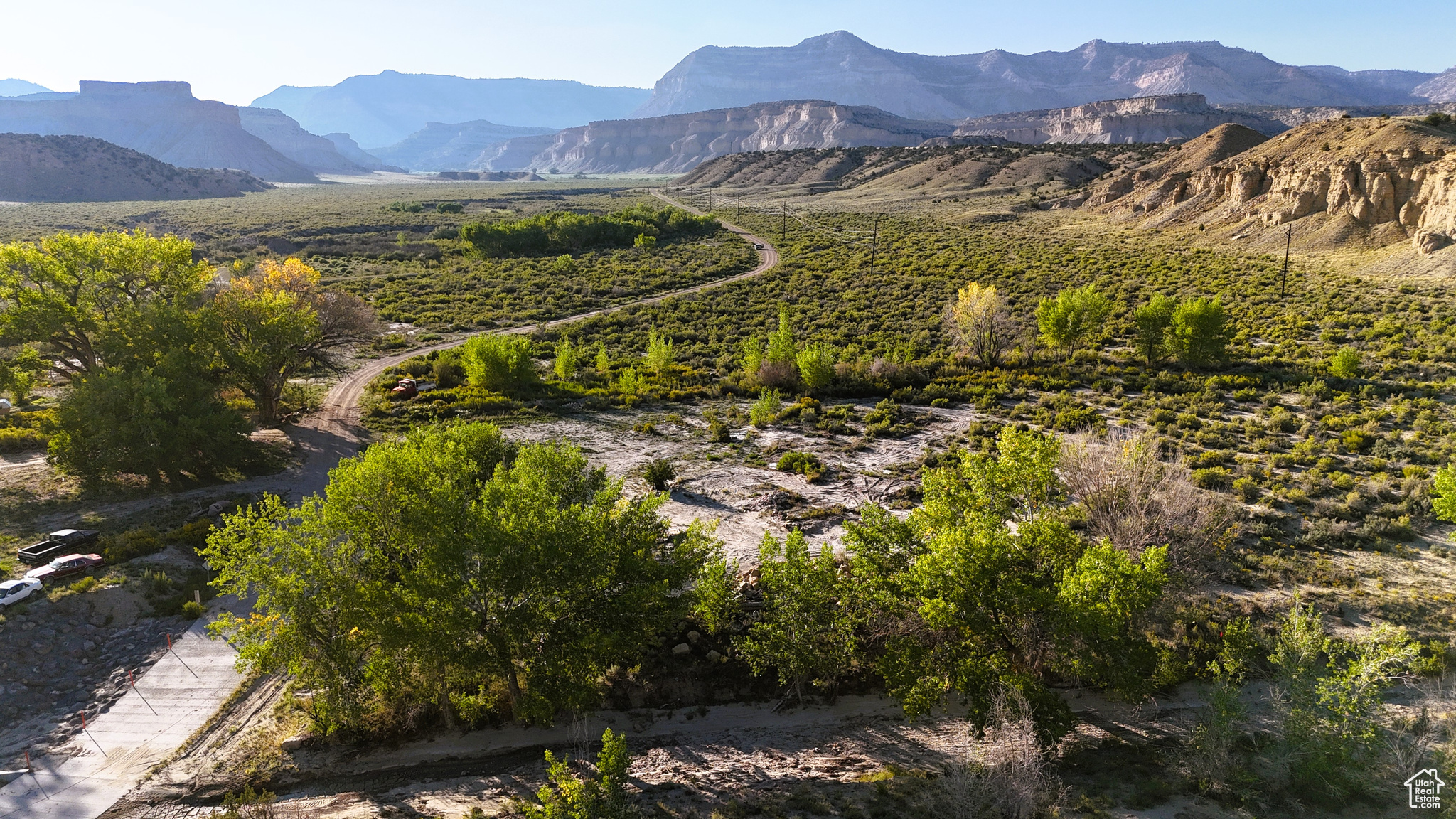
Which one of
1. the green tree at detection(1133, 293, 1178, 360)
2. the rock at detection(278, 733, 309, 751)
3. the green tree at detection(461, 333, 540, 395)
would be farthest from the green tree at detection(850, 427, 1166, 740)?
the green tree at detection(461, 333, 540, 395)

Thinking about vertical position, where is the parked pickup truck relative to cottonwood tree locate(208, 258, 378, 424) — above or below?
below

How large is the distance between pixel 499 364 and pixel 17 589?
74.7ft

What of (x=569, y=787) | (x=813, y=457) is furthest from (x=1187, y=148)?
(x=569, y=787)

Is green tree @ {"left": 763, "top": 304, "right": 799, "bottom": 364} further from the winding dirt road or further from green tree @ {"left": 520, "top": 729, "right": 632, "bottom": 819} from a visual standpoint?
green tree @ {"left": 520, "top": 729, "right": 632, "bottom": 819}

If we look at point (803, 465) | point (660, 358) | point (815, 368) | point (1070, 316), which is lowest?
point (803, 465)

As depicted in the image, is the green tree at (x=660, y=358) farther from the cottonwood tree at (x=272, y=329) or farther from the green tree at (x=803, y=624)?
the green tree at (x=803, y=624)

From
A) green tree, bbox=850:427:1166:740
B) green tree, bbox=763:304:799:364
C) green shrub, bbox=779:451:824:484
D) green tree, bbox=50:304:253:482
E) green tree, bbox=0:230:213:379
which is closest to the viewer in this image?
green tree, bbox=850:427:1166:740

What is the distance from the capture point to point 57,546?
74.2 feet

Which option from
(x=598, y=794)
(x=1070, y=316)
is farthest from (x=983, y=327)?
(x=598, y=794)

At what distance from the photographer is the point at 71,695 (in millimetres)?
17906

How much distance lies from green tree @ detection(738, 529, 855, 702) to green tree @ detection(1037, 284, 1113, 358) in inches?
1159

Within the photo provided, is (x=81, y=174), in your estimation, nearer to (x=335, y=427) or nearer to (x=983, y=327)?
(x=335, y=427)

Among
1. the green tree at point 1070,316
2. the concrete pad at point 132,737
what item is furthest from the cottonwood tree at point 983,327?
the concrete pad at point 132,737

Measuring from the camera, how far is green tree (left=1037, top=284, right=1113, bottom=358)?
40.6 meters
